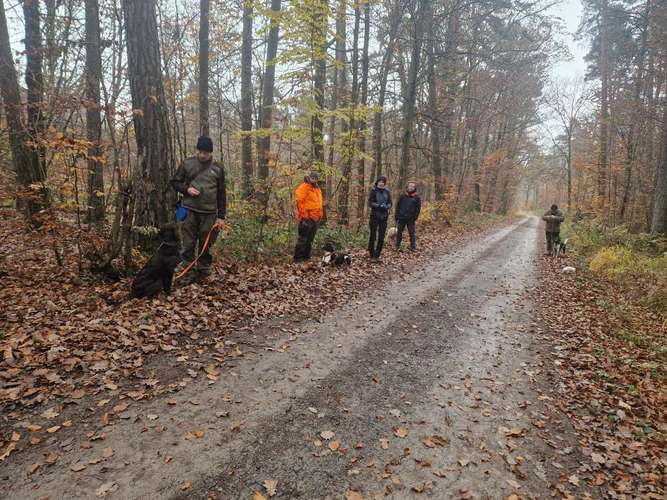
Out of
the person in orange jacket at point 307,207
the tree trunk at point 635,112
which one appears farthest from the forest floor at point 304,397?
the tree trunk at point 635,112

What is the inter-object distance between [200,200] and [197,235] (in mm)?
625

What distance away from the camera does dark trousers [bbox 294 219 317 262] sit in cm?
887

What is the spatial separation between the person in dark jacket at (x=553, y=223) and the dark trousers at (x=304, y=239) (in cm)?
932

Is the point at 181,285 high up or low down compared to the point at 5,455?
up


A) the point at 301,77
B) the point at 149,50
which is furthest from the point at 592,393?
the point at 301,77

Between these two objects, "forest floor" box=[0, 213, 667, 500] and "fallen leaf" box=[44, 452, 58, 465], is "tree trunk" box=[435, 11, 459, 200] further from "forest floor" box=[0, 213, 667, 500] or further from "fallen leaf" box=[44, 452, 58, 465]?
"fallen leaf" box=[44, 452, 58, 465]

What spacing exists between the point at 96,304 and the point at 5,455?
2679mm

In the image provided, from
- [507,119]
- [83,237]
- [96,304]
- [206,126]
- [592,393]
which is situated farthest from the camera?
[507,119]

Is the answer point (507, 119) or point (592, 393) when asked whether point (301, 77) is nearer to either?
point (592, 393)

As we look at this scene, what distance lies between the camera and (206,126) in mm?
10688

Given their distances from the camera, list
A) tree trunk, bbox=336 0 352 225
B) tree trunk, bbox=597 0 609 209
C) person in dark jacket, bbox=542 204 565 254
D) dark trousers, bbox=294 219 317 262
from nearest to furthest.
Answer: dark trousers, bbox=294 219 317 262, tree trunk, bbox=336 0 352 225, person in dark jacket, bbox=542 204 565 254, tree trunk, bbox=597 0 609 209

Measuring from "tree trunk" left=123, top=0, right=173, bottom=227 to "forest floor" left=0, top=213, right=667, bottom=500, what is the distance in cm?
151

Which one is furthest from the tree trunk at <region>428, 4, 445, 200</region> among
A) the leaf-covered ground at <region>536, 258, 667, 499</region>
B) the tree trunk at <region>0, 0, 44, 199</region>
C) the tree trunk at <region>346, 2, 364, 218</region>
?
the tree trunk at <region>0, 0, 44, 199</region>

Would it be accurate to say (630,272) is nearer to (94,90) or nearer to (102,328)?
(102,328)
